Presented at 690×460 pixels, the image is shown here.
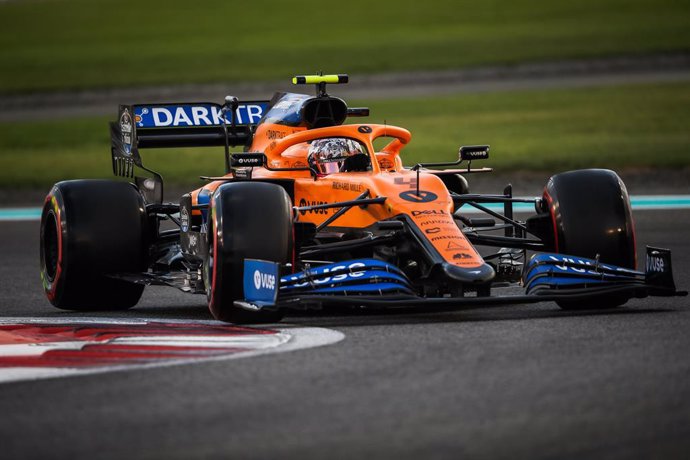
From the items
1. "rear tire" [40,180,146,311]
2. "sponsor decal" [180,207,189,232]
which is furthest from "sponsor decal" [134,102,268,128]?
"sponsor decal" [180,207,189,232]

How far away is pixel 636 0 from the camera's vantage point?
60.8m

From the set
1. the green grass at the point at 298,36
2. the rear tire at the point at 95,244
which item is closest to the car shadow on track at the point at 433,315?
the rear tire at the point at 95,244

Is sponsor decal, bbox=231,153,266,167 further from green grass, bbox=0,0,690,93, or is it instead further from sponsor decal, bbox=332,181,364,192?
green grass, bbox=0,0,690,93

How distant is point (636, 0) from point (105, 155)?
37732mm

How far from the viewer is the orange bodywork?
31.3 feet

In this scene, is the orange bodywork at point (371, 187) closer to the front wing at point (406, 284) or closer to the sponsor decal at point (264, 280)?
the front wing at point (406, 284)

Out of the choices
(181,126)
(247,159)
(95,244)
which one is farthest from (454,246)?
(181,126)

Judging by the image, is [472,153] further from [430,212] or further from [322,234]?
[322,234]

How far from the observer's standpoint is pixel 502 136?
28984mm

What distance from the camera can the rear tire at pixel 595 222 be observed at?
10070mm

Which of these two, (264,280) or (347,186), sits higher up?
(347,186)

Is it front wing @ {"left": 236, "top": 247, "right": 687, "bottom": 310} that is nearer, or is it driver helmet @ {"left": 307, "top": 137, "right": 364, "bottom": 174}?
front wing @ {"left": 236, "top": 247, "right": 687, "bottom": 310}

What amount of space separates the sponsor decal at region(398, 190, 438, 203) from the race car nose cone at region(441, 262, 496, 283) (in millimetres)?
793

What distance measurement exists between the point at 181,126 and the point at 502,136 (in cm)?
1705
